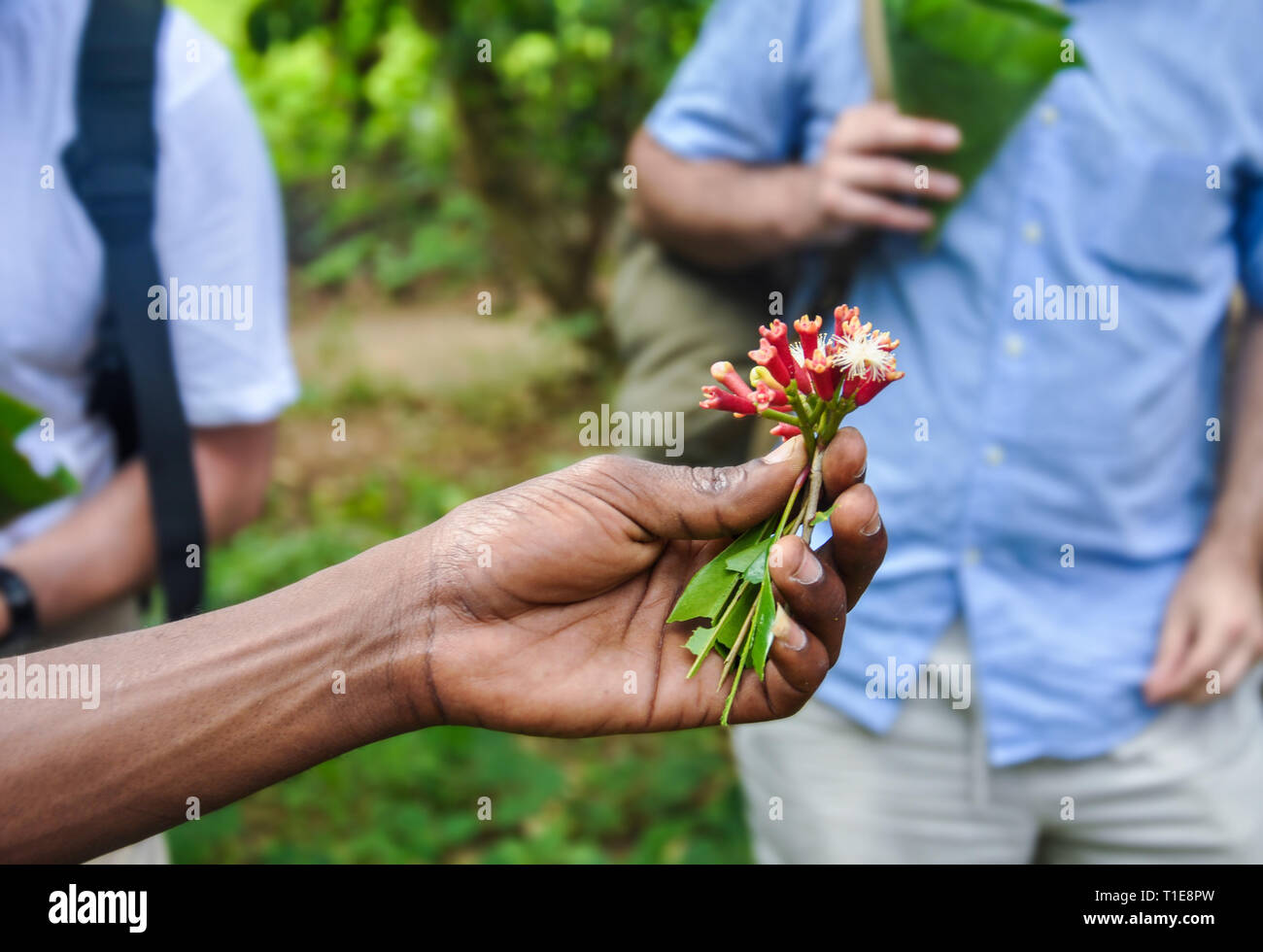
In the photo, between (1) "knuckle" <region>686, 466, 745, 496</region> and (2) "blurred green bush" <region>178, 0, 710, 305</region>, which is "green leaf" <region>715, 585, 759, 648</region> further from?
(2) "blurred green bush" <region>178, 0, 710, 305</region>

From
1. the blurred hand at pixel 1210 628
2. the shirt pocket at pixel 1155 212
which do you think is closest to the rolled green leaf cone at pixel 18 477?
the shirt pocket at pixel 1155 212

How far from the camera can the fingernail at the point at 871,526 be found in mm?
1051

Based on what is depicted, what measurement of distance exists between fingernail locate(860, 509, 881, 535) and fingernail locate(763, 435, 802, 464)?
0.35 feet

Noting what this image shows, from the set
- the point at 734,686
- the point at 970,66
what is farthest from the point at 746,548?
the point at 970,66

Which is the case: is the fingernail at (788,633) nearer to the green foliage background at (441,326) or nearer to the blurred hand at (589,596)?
the blurred hand at (589,596)

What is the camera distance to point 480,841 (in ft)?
9.82

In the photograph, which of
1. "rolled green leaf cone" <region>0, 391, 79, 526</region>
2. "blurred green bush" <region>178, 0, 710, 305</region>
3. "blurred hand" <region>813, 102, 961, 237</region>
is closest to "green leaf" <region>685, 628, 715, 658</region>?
"blurred hand" <region>813, 102, 961, 237</region>

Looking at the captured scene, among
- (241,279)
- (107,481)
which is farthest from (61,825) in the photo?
(241,279)

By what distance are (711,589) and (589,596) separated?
0.14 m

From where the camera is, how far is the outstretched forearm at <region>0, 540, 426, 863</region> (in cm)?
110

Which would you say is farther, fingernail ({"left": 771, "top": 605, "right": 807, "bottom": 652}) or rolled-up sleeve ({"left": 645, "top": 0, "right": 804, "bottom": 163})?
rolled-up sleeve ({"left": 645, "top": 0, "right": 804, "bottom": 163})

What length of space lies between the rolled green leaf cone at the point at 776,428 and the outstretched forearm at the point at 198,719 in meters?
0.31

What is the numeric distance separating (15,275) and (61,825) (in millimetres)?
843

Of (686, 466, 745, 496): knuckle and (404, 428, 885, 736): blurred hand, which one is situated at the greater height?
(686, 466, 745, 496): knuckle
